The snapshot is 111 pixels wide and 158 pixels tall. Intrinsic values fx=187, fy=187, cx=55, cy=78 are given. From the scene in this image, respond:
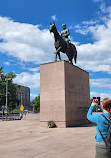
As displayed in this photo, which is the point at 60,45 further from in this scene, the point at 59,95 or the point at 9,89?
the point at 9,89

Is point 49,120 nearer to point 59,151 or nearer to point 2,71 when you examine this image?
point 59,151

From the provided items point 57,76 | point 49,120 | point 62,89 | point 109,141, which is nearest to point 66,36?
point 57,76

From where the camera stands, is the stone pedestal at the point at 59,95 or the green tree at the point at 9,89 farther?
the green tree at the point at 9,89

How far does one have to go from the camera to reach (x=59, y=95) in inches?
593

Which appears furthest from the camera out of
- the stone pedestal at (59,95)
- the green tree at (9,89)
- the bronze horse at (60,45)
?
the green tree at (9,89)

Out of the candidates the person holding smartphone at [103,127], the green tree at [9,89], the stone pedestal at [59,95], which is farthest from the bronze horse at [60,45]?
the green tree at [9,89]

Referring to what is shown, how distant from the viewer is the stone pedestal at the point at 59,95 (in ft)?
48.9

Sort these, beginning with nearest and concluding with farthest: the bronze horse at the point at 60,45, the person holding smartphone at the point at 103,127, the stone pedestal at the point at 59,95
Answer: the person holding smartphone at the point at 103,127 < the stone pedestal at the point at 59,95 < the bronze horse at the point at 60,45

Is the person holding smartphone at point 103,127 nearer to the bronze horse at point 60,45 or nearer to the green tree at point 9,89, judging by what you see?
the bronze horse at point 60,45

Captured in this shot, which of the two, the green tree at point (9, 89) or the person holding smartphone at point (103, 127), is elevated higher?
the green tree at point (9, 89)

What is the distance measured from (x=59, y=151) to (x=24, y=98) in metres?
113

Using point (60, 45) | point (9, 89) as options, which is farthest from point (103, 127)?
point (9, 89)

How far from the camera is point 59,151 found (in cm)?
624

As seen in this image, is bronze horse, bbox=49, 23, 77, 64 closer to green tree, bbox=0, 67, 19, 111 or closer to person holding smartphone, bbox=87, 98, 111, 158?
person holding smartphone, bbox=87, 98, 111, 158
